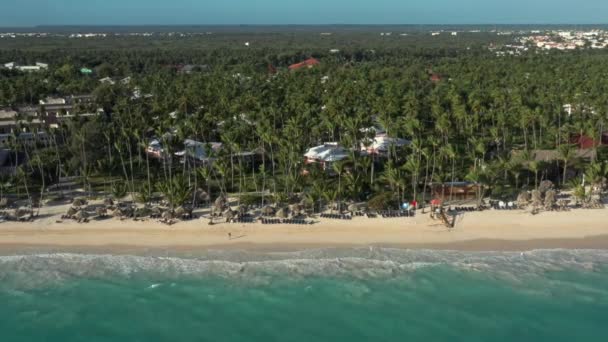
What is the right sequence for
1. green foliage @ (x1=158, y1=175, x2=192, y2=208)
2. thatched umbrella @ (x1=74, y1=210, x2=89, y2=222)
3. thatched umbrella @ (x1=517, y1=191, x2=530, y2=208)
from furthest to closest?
thatched umbrella @ (x1=517, y1=191, x2=530, y2=208) → green foliage @ (x1=158, y1=175, x2=192, y2=208) → thatched umbrella @ (x1=74, y1=210, x2=89, y2=222)

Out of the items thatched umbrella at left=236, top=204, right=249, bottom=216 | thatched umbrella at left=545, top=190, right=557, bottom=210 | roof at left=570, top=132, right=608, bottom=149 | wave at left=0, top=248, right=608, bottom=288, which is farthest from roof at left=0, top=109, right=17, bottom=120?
roof at left=570, top=132, right=608, bottom=149

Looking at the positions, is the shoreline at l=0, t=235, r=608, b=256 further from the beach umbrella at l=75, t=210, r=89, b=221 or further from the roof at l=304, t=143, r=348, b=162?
the roof at l=304, t=143, r=348, b=162

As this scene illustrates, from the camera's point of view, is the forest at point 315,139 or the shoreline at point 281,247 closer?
the shoreline at point 281,247

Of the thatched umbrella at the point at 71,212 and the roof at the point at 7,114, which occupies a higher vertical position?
the roof at the point at 7,114

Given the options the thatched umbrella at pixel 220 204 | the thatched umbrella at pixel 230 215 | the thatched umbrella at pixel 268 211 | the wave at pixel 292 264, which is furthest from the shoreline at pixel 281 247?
the thatched umbrella at pixel 220 204

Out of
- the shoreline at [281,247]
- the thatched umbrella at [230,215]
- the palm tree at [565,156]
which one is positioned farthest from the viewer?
the palm tree at [565,156]

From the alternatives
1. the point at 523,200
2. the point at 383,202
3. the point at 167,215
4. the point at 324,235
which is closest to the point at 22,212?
the point at 167,215

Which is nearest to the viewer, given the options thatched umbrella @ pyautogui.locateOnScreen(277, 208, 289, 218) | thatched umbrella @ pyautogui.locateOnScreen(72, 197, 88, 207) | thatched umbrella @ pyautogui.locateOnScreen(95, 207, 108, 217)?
thatched umbrella @ pyautogui.locateOnScreen(277, 208, 289, 218)

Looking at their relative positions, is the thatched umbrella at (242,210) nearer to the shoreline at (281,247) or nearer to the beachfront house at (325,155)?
the shoreline at (281,247)
